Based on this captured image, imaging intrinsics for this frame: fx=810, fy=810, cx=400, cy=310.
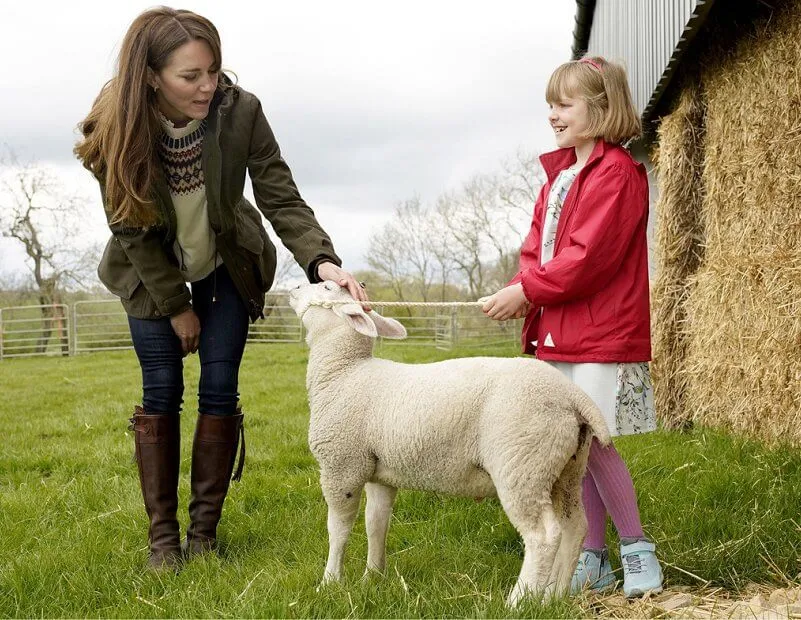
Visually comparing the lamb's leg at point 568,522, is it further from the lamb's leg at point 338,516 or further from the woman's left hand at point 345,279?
the woman's left hand at point 345,279

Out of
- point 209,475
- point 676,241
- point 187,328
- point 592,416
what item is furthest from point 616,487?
point 676,241

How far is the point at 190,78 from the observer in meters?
3.06

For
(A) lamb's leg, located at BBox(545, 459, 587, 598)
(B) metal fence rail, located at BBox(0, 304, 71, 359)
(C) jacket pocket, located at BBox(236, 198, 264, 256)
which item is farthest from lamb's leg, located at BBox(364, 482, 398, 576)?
(B) metal fence rail, located at BBox(0, 304, 71, 359)

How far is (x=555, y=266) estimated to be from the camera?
112 inches

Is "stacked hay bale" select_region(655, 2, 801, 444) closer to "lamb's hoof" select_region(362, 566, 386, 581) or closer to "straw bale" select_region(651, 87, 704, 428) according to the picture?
"straw bale" select_region(651, 87, 704, 428)

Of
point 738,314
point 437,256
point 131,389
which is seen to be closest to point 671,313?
point 738,314

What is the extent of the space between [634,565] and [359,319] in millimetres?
1317

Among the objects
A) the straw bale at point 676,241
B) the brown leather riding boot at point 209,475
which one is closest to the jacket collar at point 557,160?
the brown leather riding boot at point 209,475

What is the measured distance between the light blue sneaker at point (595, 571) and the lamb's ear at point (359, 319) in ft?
3.80

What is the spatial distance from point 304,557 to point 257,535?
0.53 meters

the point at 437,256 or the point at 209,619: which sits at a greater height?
the point at 437,256

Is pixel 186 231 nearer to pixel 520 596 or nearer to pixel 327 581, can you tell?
pixel 327 581

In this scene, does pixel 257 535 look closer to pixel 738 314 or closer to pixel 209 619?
pixel 209 619

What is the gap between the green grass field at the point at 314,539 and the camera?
271cm
